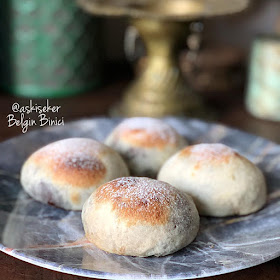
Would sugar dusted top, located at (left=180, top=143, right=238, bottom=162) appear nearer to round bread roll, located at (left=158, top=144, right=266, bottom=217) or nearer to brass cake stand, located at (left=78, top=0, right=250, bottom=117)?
round bread roll, located at (left=158, top=144, right=266, bottom=217)

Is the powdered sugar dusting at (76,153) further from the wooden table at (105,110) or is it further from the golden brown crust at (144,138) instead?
the wooden table at (105,110)

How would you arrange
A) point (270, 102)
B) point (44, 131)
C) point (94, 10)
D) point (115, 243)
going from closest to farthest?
point (115, 243) < point (44, 131) < point (94, 10) < point (270, 102)

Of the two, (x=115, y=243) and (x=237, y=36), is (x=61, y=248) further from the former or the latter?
(x=237, y=36)

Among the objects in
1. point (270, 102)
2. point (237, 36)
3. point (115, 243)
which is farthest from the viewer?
point (237, 36)

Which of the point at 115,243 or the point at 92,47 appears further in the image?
the point at 92,47

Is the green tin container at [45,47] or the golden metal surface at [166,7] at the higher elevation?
the golden metal surface at [166,7]

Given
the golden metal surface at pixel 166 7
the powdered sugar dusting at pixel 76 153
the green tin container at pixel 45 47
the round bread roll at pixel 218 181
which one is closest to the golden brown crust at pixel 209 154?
the round bread roll at pixel 218 181

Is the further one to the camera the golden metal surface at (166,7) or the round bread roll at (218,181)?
the golden metal surface at (166,7)

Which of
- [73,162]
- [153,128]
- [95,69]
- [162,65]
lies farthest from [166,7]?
[73,162]

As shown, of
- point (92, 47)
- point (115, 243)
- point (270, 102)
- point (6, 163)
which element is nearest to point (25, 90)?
point (92, 47)
